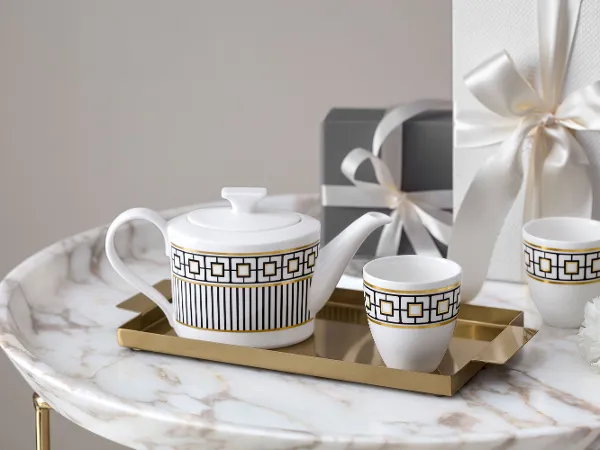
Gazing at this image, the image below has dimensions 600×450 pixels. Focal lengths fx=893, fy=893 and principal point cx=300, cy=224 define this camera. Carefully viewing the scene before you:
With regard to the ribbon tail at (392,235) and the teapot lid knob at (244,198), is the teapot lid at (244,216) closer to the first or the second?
the teapot lid knob at (244,198)


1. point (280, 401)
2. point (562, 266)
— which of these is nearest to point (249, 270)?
point (280, 401)

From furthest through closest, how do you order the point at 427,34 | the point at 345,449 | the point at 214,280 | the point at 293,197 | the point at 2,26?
1. the point at 2,26
2. the point at 427,34
3. the point at 293,197
4. the point at 214,280
5. the point at 345,449

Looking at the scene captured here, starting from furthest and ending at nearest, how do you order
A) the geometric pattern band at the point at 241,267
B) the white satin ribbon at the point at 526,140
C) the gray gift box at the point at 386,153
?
the gray gift box at the point at 386,153 → the white satin ribbon at the point at 526,140 → the geometric pattern band at the point at 241,267

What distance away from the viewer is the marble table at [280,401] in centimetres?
Result: 60

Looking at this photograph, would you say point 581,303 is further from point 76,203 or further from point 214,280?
point 76,203

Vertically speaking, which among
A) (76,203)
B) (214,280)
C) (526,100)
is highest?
(526,100)

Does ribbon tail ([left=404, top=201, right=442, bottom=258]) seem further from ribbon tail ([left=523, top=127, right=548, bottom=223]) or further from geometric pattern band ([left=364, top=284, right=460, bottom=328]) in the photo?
geometric pattern band ([left=364, top=284, right=460, bottom=328])

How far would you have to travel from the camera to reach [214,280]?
0.72m

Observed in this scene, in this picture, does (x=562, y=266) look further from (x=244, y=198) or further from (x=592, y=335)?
(x=244, y=198)

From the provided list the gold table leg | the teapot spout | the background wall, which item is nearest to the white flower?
the teapot spout

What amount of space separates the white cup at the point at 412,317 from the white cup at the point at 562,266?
11 centimetres

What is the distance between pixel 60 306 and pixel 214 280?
A: 26 cm

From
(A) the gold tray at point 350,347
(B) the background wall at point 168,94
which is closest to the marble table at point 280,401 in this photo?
(A) the gold tray at point 350,347

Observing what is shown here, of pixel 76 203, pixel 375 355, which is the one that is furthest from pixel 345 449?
pixel 76 203
